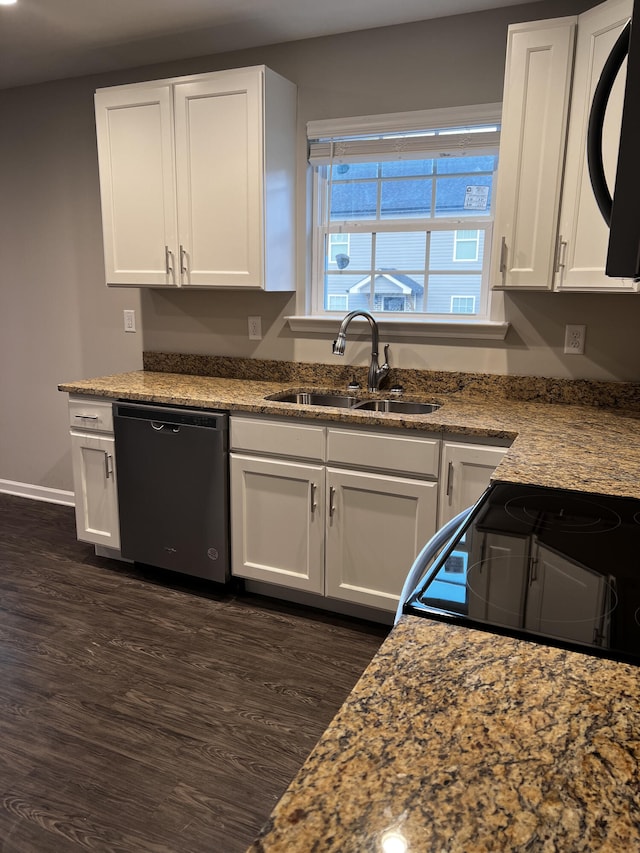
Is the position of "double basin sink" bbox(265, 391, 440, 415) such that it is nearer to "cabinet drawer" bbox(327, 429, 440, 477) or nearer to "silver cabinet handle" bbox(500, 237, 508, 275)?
"cabinet drawer" bbox(327, 429, 440, 477)

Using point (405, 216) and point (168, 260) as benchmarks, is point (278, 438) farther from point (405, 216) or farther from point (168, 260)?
point (405, 216)

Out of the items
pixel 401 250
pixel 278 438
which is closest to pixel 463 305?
pixel 401 250

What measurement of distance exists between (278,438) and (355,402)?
1.62 ft

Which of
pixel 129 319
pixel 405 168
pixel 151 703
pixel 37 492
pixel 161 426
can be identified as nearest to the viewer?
pixel 151 703

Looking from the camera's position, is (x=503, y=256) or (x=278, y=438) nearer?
(x=503, y=256)

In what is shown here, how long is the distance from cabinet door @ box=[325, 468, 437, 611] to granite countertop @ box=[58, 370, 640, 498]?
0.24 m

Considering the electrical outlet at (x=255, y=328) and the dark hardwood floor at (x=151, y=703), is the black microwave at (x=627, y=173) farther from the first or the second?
the electrical outlet at (x=255, y=328)

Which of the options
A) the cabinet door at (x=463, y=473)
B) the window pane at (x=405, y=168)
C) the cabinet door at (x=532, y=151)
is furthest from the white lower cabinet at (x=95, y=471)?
the cabinet door at (x=532, y=151)

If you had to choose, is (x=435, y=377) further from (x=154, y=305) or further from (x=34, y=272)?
(x=34, y=272)

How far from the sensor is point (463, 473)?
91.4 inches

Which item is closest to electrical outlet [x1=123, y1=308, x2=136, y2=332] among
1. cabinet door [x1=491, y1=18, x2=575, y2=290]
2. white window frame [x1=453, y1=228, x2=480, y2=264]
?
white window frame [x1=453, y1=228, x2=480, y2=264]

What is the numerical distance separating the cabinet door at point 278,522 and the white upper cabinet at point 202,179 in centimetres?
87

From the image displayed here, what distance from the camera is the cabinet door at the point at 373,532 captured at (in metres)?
2.42

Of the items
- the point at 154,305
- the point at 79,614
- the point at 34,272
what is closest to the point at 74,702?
the point at 79,614
